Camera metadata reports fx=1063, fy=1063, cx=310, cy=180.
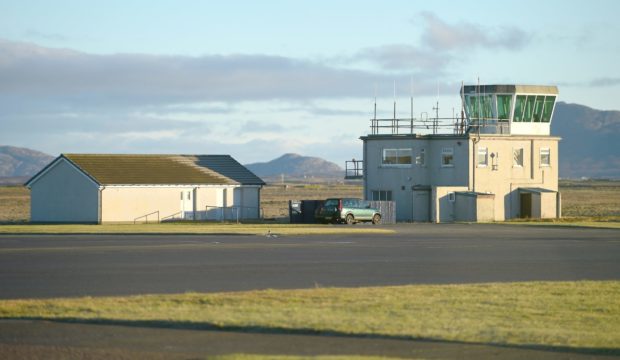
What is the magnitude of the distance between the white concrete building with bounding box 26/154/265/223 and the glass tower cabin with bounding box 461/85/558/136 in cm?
1515

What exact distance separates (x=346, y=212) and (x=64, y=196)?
16.7 meters

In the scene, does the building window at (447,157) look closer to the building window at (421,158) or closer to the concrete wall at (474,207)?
the building window at (421,158)

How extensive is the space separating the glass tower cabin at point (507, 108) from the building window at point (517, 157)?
1555mm

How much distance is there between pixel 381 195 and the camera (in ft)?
223

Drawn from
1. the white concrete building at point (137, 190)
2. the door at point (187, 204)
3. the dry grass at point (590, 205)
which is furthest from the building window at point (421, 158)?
the dry grass at point (590, 205)

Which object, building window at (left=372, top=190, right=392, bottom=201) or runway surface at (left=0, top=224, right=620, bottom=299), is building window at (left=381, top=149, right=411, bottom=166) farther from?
runway surface at (left=0, top=224, right=620, bottom=299)

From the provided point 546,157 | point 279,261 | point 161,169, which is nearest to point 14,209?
point 161,169

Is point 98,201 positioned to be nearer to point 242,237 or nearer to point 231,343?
point 242,237

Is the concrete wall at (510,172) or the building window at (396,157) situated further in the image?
the building window at (396,157)

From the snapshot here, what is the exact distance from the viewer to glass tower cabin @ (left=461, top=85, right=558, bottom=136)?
69875mm

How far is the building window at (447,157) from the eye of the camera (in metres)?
67.1

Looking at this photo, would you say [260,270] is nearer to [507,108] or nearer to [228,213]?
[228,213]

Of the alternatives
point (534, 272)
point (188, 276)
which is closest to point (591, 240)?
point (534, 272)

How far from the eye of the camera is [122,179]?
62875 millimetres
